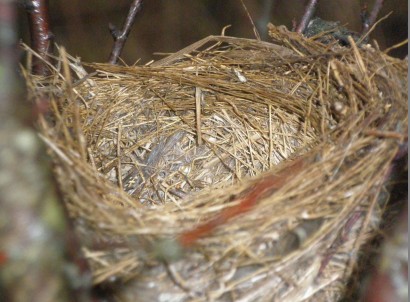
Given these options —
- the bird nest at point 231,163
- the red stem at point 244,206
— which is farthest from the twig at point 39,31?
the red stem at point 244,206

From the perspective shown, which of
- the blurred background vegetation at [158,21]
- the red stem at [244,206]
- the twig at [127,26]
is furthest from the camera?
Result: the blurred background vegetation at [158,21]

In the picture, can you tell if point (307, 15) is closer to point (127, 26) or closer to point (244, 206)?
point (127, 26)

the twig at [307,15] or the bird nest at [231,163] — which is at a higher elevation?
the twig at [307,15]

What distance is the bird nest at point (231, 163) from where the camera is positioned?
702 mm

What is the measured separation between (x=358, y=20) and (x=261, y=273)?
106cm

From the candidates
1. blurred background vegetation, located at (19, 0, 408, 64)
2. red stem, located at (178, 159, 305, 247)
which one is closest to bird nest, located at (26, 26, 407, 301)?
red stem, located at (178, 159, 305, 247)

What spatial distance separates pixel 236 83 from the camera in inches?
49.1

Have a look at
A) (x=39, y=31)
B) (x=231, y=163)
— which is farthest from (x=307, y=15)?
(x=39, y=31)

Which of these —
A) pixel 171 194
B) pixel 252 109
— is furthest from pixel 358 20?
pixel 171 194

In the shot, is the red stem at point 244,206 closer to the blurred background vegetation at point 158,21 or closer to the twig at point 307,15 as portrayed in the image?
the twig at point 307,15

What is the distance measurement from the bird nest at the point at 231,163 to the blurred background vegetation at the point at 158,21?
0.42 metres

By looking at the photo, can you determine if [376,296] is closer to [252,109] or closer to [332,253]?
[332,253]

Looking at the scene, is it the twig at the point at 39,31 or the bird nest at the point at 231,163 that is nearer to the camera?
the bird nest at the point at 231,163

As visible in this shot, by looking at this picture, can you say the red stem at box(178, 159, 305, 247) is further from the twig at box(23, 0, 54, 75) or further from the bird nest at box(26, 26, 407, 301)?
the twig at box(23, 0, 54, 75)
